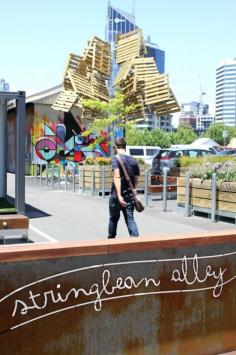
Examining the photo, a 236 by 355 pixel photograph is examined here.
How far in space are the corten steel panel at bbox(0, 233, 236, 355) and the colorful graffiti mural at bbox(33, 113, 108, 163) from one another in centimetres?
2835

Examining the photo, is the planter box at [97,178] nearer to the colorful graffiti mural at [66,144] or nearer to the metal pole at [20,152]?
the metal pole at [20,152]

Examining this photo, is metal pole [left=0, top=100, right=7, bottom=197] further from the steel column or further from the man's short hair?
the man's short hair

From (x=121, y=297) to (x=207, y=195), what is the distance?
28.9ft

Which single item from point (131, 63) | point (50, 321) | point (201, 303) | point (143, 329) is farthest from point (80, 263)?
point (131, 63)

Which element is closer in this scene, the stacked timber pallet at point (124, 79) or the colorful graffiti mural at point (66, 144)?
the stacked timber pallet at point (124, 79)

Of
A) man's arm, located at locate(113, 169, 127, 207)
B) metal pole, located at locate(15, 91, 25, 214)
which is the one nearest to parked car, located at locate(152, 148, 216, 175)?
metal pole, located at locate(15, 91, 25, 214)

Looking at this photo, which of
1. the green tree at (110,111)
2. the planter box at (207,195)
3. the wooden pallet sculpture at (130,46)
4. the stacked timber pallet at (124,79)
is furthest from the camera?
the green tree at (110,111)

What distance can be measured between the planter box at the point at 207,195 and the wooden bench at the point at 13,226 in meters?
4.83

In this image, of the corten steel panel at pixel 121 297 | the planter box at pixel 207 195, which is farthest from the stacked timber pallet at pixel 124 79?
the corten steel panel at pixel 121 297

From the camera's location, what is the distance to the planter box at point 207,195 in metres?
11.4

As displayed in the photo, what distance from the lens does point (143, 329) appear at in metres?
3.72

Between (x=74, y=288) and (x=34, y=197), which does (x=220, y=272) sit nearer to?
(x=74, y=288)

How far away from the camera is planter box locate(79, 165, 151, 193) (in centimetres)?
1847

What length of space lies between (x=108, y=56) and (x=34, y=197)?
29.5 ft
